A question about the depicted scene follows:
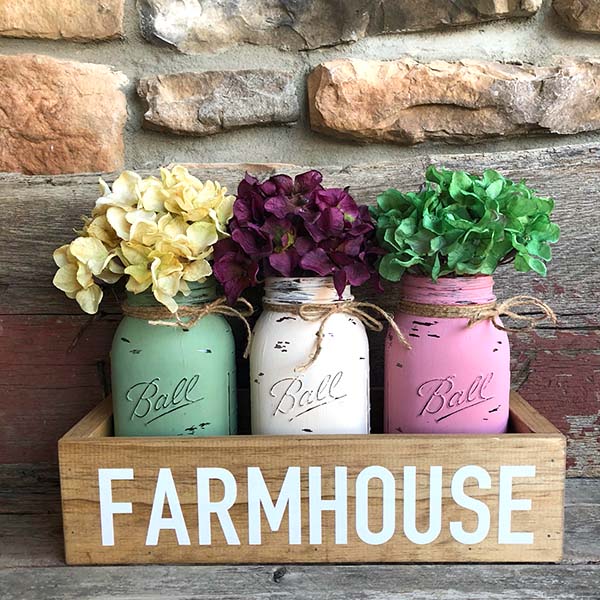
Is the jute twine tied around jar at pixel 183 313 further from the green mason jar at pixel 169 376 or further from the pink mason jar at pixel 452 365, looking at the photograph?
the pink mason jar at pixel 452 365

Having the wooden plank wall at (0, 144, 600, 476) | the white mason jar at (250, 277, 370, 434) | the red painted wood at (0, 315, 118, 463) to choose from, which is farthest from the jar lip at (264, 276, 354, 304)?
the red painted wood at (0, 315, 118, 463)

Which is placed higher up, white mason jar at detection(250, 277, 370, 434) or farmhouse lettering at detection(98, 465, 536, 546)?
white mason jar at detection(250, 277, 370, 434)

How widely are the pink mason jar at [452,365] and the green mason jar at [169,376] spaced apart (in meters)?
0.18

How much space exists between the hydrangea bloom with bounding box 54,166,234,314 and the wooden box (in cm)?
14

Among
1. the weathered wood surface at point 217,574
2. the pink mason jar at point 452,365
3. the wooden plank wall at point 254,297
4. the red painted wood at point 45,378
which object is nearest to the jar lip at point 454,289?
the pink mason jar at point 452,365

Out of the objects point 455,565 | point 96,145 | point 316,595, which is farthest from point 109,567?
point 96,145

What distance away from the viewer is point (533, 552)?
0.58 meters

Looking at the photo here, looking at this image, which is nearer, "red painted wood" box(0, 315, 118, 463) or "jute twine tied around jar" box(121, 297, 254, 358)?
"jute twine tied around jar" box(121, 297, 254, 358)

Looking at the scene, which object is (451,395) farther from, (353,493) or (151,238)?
(151,238)

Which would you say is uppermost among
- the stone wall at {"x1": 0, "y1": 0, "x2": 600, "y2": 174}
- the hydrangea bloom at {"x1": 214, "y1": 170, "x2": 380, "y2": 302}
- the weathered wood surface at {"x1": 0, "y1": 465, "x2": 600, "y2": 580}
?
the stone wall at {"x1": 0, "y1": 0, "x2": 600, "y2": 174}

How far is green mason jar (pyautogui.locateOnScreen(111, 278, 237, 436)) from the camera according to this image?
0.63 metres

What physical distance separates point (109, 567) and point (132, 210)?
12.3 inches

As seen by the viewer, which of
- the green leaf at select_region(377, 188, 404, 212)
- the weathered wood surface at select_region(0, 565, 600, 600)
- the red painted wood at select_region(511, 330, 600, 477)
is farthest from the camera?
the red painted wood at select_region(511, 330, 600, 477)

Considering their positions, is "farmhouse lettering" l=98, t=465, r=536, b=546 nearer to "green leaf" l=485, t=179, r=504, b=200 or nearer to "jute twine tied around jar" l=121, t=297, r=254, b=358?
"jute twine tied around jar" l=121, t=297, r=254, b=358
